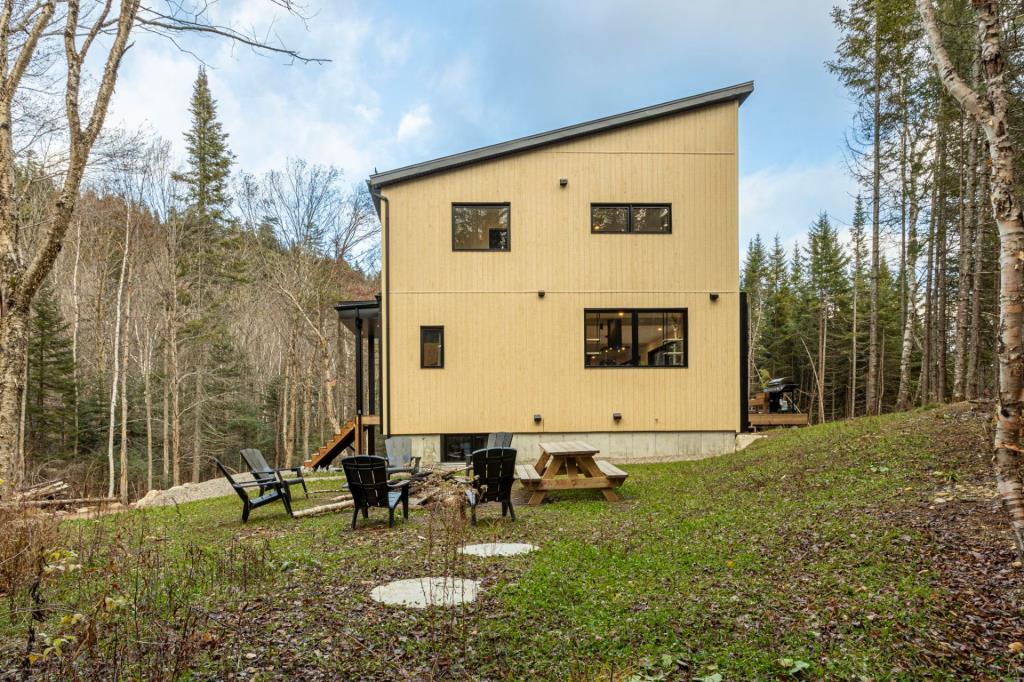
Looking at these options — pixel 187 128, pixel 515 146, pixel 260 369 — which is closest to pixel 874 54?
pixel 515 146

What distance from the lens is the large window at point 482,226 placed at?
12734mm

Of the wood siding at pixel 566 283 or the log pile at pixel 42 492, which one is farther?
the wood siding at pixel 566 283

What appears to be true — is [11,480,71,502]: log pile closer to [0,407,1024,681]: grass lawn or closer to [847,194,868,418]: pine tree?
[0,407,1024,681]: grass lawn

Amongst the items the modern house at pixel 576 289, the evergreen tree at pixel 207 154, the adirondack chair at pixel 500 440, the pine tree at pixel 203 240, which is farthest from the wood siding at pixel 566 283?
the evergreen tree at pixel 207 154

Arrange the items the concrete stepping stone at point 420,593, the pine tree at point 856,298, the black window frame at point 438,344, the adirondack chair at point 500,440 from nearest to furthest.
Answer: the concrete stepping stone at point 420,593 → the adirondack chair at point 500,440 → the black window frame at point 438,344 → the pine tree at point 856,298

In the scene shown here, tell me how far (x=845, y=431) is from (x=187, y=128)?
31.6m

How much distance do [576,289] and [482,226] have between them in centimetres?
246

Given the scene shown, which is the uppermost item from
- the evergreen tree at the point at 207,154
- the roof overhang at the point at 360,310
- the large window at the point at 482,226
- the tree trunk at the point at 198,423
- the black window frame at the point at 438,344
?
the evergreen tree at the point at 207,154

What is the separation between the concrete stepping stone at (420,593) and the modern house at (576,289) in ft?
26.2

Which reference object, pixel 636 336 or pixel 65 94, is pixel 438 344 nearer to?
pixel 636 336

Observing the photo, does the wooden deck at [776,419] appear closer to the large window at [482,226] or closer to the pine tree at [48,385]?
the large window at [482,226]

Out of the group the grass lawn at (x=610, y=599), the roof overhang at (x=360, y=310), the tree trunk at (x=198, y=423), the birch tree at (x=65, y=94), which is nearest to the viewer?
the grass lawn at (x=610, y=599)

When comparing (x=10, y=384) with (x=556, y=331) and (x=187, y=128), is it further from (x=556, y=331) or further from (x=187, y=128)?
(x=187, y=128)

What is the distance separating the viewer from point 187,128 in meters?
29.4
